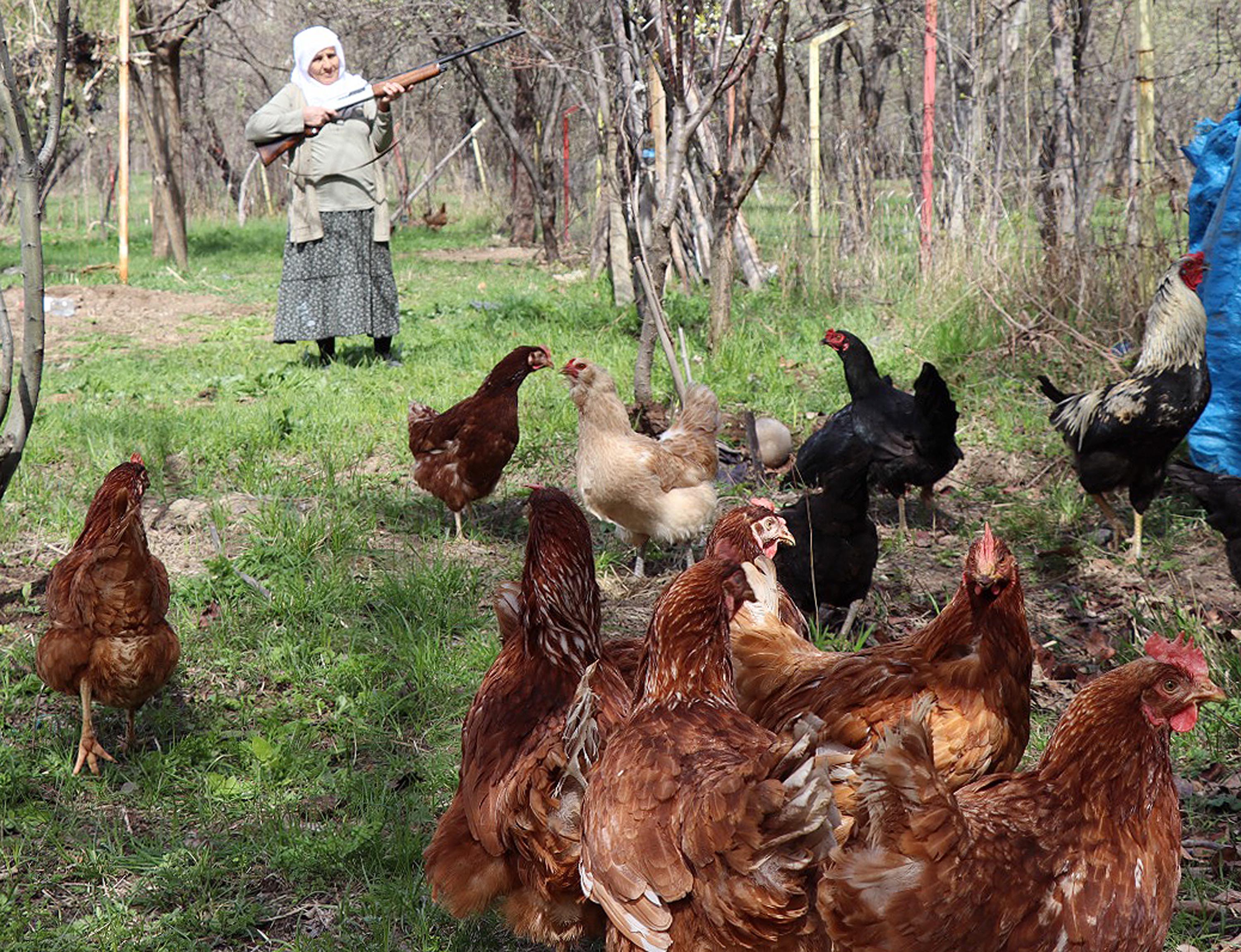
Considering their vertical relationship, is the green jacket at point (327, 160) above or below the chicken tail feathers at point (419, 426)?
above

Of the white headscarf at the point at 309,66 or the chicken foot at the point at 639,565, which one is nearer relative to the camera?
the chicken foot at the point at 639,565

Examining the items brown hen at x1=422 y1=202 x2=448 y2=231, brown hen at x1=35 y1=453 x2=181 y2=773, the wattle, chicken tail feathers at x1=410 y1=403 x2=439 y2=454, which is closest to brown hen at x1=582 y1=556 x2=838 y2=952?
the wattle

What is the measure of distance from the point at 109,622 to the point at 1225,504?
13.8ft

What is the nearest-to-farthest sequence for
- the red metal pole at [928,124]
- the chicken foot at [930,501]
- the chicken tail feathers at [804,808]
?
the chicken tail feathers at [804,808], the chicken foot at [930,501], the red metal pole at [928,124]

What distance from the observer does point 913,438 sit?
18.7 feet

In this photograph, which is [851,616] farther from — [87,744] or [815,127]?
[815,127]

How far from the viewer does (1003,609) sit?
2.82 m

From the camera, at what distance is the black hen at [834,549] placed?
4492 millimetres

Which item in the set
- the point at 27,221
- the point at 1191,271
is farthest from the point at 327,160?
the point at 1191,271

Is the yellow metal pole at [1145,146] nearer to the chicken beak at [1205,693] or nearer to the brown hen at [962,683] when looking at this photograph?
the brown hen at [962,683]

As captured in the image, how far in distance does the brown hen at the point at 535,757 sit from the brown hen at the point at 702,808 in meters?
0.17

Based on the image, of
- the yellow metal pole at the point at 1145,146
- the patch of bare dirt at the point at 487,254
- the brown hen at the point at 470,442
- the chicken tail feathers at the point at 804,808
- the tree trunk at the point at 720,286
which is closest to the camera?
the chicken tail feathers at the point at 804,808

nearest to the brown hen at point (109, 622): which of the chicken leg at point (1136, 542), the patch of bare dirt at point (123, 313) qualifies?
the chicken leg at point (1136, 542)

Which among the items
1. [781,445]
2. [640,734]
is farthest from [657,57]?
[640,734]
